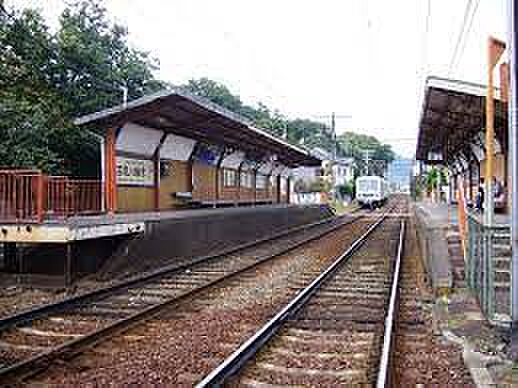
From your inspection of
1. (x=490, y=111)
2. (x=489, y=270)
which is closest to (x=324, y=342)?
(x=489, y=270)

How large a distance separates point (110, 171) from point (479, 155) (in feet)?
50.9

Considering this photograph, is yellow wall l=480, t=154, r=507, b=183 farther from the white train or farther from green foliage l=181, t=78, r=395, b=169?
green foliage l=181, t=78, r=395, b=169

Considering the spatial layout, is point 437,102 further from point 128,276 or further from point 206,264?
point 128,276

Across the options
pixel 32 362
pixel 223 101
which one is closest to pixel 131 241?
pixel 32 362

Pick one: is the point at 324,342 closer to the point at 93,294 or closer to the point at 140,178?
the point at 93,294

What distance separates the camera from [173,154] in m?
17.7

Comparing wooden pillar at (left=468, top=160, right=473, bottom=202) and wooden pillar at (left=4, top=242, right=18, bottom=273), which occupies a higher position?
wooden pillar at (left=468, top=160, right=473, bottom=202)

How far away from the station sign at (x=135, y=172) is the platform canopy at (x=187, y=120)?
987 millimetres

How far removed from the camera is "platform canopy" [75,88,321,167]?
12.9 meters

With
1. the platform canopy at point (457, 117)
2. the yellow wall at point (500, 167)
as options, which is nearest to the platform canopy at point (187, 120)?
the platform canopy at point (457, 117)

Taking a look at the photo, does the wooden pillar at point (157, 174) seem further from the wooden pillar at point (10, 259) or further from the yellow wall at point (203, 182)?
the wooden pillar at point (10, 259)

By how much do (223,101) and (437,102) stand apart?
136 ft

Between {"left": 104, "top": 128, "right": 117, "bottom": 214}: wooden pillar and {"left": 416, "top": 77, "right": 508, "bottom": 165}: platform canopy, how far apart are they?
7763 millimetres

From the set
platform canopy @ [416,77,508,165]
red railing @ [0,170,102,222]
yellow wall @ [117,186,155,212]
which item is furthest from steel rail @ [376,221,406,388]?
yellow wall @ [117,186,155,212]
